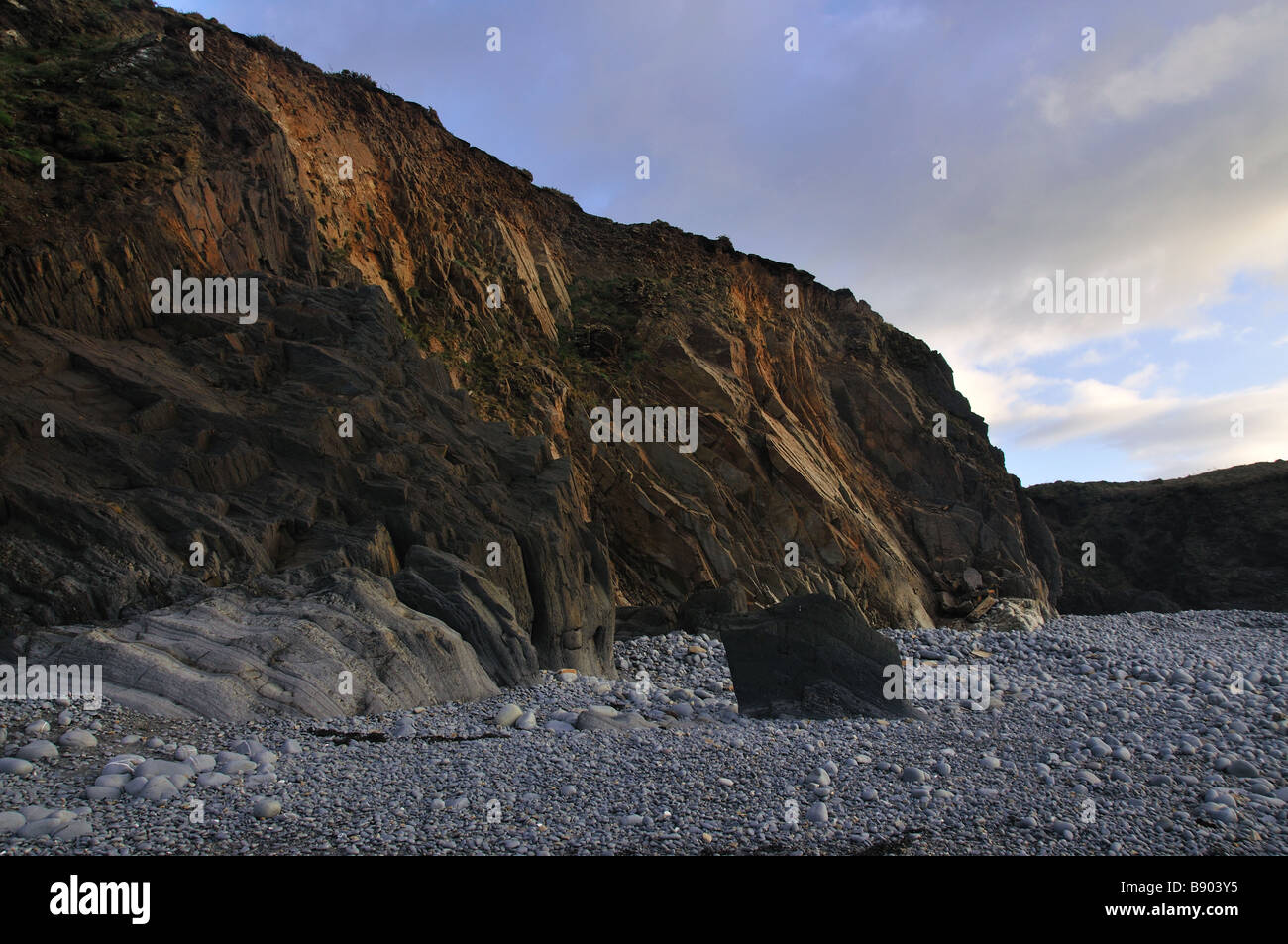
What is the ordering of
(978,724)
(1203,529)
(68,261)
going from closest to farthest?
(978,724) → (68,261) → (1203,529)

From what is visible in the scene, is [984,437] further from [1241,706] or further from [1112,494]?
[1241,706]

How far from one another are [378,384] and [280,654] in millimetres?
7138

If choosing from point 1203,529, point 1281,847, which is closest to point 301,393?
point 1281,847

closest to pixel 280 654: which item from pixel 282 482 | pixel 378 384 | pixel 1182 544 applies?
pixel 282 482

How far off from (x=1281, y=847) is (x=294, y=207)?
20483mm

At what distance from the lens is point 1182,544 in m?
43.6

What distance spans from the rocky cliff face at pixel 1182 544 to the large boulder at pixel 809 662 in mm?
33725

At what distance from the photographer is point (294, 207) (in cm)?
1877

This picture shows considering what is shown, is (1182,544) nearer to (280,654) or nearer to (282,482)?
(282,482)

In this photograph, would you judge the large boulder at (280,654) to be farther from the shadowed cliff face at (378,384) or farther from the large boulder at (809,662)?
the large boulder at (809,662)

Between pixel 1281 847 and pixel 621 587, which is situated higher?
pixel 621 587

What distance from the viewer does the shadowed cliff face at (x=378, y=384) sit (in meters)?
11.4

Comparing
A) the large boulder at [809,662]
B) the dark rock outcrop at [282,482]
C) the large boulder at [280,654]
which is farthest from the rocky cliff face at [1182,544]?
the large boulder at [280,654]
